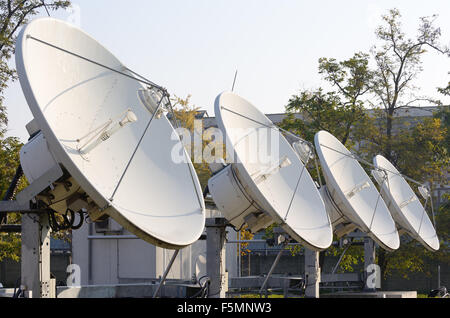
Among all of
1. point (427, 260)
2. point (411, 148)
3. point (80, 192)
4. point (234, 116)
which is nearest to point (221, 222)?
point (234, 116)

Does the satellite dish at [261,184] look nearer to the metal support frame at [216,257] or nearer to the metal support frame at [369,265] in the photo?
the metal support frame at [216,257]

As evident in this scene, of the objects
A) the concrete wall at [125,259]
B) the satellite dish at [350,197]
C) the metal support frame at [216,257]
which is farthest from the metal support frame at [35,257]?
the concrete wall at [125,259]

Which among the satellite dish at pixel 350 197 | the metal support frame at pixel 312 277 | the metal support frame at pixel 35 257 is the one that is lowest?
the metal support frame at pixel 312 277

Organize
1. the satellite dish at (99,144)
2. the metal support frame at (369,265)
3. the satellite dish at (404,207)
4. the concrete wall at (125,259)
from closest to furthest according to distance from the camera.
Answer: the satellite dish at (99,144)
the metal support frame at (369,265)
the satellite dish at (404,207)
the concrete wall at (125,259)

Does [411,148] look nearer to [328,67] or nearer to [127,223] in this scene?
[328,67]

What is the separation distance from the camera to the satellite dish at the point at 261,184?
15414 mm

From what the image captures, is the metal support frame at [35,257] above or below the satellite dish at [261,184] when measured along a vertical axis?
below

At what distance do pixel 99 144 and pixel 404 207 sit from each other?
16.1 m

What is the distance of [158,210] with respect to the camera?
1282cm

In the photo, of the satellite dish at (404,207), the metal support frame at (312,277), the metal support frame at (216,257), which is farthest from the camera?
the satellite dish at (404,207)

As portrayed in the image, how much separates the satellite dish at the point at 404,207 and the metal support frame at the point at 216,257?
9.15 m

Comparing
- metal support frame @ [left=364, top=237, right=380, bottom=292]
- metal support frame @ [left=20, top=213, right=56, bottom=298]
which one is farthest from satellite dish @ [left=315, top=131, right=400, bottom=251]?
metal support frame @ [left=20, top=213, right=56, bottom=298]

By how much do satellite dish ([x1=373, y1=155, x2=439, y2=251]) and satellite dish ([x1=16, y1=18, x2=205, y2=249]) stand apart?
464 inches

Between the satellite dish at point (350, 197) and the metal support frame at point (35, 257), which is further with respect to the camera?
the satellite dish at point (350, 197)
